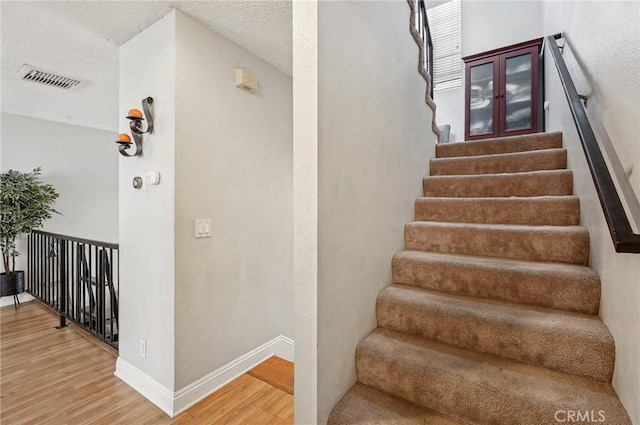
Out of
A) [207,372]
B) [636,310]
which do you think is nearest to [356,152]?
[636,310]

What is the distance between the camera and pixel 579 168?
180 cm

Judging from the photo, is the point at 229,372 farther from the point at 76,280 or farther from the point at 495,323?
the point at 76,280

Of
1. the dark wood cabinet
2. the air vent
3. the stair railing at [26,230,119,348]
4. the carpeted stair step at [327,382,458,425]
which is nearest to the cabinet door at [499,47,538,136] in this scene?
the dark wood cabinet

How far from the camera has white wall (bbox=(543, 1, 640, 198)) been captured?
0.99 metres

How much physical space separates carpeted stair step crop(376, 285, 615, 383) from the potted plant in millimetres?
4581

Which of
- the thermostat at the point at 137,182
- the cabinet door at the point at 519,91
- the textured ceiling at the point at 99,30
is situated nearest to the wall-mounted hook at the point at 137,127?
the thermostat at the point at 137,182

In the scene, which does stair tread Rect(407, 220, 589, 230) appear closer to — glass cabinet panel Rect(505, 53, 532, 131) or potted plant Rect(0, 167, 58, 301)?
glass cabinet panel Rect(505, 53, 532, 131)

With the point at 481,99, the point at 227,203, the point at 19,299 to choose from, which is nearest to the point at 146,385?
the point at 227,203

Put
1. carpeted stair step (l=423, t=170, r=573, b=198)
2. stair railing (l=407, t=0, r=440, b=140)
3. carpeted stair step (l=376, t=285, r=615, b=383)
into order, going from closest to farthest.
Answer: carpeted stair step (l=376, t=285, r=615, b=383) < carpeted stair step (l=423, t=170, r=573, b=198) < stair railing (l=407, t=0, r=440, b=140)

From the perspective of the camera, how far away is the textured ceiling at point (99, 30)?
1.85 m

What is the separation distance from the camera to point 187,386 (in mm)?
1947

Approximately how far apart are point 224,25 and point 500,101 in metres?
3.38

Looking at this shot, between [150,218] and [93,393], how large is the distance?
1.30 meters

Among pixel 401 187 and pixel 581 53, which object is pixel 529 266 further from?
pixel 581 53
